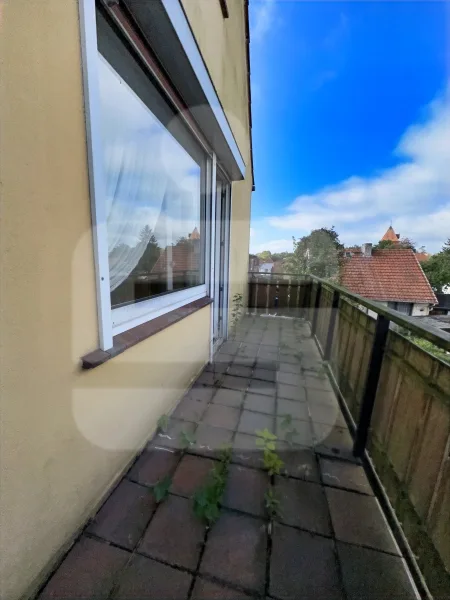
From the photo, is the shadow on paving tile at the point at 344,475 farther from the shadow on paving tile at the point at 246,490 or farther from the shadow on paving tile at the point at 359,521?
the shadow on paving tile at the point at 246,490

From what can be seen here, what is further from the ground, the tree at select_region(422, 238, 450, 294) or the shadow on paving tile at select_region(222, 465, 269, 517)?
the tree at select_region(422, 238, 450, 294)

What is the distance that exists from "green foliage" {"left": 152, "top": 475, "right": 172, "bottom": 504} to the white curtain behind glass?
107 centimetres

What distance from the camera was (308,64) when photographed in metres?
6.75

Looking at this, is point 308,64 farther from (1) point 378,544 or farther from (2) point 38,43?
(1) point 378,544

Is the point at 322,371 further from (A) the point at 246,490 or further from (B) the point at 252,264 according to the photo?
(B) the point at 252,264

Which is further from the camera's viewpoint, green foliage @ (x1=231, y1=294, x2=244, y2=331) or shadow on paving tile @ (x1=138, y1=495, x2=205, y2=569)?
green foliage @ (x1=231, y1=294, x2=244, y2=331)

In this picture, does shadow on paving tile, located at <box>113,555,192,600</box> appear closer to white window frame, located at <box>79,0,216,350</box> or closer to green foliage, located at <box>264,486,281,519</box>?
green foliage, located at <box>264,486,281,519</box>

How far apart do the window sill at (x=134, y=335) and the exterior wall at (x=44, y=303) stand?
0.14 feet

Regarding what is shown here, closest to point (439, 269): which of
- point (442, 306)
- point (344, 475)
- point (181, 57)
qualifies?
point (442, 306)

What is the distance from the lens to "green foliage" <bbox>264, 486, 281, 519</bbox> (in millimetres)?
1176

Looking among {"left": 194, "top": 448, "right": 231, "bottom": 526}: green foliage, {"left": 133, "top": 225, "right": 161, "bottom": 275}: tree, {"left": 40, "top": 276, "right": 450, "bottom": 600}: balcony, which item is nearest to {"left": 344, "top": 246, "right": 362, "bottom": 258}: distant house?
{"left": 40, "top": 276, "right": 450, "bottom": 600}: balcony

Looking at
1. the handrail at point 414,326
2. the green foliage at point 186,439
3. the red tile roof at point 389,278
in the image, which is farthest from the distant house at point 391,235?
the green foliage at point 186,439

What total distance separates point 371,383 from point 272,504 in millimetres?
863

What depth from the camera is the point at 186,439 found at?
1.62m
